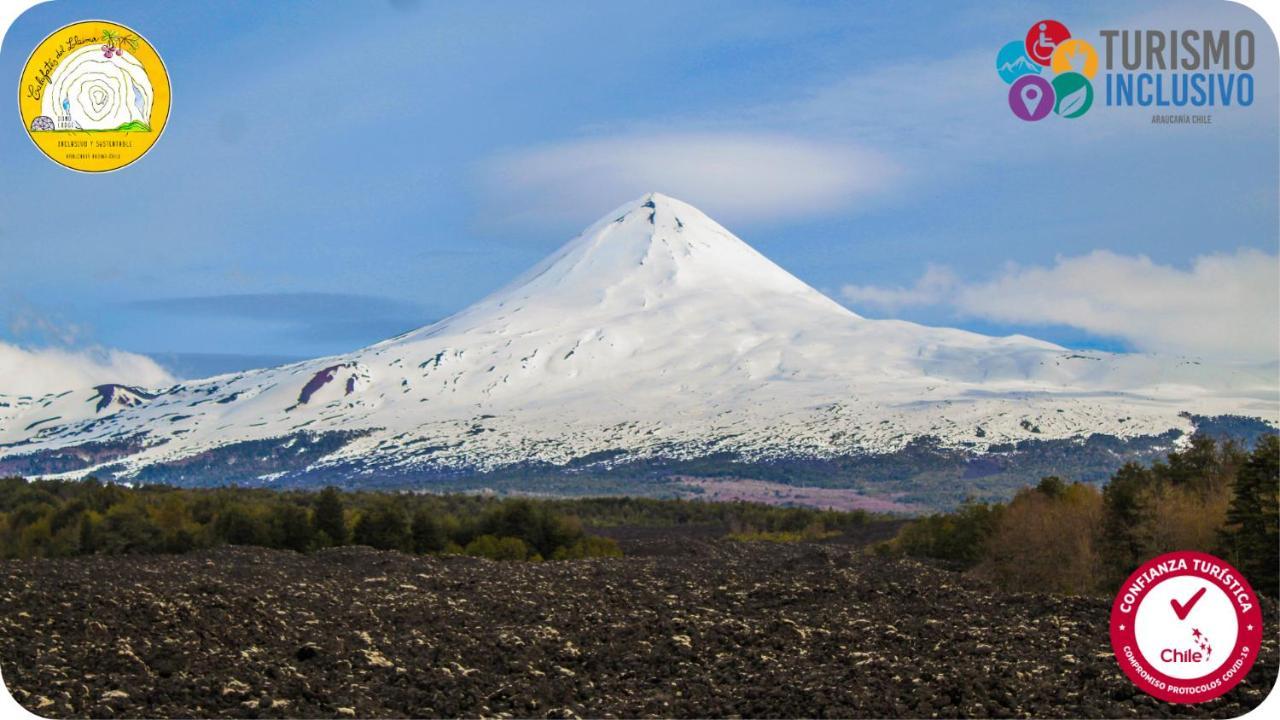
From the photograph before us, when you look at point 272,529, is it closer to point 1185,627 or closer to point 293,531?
point 293,531

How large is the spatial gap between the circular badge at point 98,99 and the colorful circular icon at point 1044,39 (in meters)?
10.0

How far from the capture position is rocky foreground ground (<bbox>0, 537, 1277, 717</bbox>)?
13672mm

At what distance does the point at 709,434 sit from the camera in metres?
117

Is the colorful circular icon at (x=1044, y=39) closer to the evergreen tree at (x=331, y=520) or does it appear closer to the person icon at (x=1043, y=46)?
the person icon at (x=1043, y=46)

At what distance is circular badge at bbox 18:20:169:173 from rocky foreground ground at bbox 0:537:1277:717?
568 cm

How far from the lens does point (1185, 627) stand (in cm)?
1223

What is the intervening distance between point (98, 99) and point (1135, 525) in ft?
61.2

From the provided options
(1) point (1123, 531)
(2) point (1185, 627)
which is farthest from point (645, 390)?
(2) point (1185, 627)

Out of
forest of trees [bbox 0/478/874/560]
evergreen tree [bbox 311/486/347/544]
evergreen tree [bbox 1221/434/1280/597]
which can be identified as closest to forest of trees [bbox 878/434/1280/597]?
evergreen tree [bbox 1221/434/1280/597]

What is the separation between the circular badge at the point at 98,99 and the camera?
50.5 feet

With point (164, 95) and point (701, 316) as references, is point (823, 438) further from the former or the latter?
point (164, 95)

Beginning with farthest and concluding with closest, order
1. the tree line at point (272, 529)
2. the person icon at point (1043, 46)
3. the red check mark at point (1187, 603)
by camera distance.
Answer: the tree line at point (272, 529)
the person icon at point (1043, 46)
the red check mark at point (1187, 603)

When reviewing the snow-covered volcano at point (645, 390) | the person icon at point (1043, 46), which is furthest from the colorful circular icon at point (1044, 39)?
the snow-covered volcano at point (645, 390)

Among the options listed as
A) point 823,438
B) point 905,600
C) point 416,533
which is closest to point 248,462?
point 823,438
